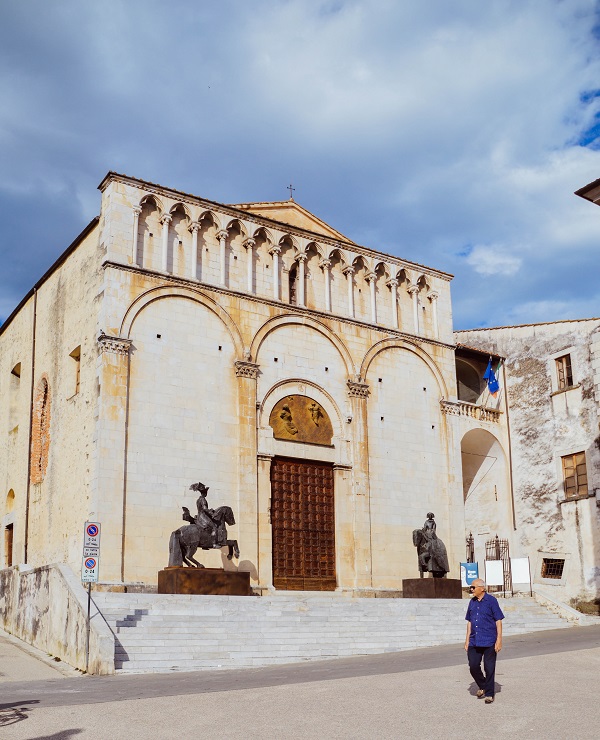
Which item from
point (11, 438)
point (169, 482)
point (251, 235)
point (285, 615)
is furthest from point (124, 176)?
point (285, 615)

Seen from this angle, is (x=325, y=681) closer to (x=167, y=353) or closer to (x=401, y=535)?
(x=167, y=353)

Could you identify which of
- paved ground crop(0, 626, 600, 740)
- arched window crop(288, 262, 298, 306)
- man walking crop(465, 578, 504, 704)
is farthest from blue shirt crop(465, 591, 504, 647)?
arched window crop(288, 262, 298, 306)

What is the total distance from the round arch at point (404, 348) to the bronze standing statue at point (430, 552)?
5.58 m

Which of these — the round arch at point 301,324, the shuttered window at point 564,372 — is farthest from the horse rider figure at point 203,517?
the shuttered window at point 564,372

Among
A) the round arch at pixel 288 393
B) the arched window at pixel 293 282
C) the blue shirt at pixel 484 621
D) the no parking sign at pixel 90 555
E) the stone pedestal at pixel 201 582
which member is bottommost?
the blue shirt at pixel 484 621

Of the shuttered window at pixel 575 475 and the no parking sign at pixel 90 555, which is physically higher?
the shuttered window at pixel 575 475

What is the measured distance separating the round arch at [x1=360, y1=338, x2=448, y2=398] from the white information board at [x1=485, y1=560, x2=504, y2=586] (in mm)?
5852

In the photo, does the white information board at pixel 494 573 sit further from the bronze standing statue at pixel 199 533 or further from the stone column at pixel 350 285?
the stone column at pixel 350 285

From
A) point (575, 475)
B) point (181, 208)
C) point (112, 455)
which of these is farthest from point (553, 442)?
point (112, 455)

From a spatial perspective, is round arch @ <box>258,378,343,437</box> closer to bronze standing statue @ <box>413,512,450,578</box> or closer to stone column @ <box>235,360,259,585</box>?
stone column @ <box>235,360,259,585</box>

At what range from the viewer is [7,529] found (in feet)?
92.8

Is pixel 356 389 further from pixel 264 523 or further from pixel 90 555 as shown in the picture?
pixel 90 555

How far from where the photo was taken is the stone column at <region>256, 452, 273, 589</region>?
78.4 ft

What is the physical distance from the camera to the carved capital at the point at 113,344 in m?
23.0
